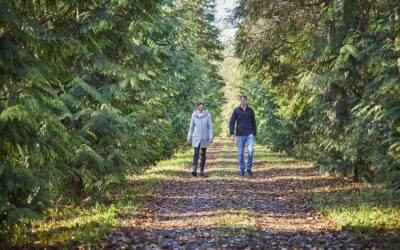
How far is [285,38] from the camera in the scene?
10.3 meters

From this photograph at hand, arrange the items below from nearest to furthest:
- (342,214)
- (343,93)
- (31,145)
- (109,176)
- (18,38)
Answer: (18,38) → (31,145) → (342,214) → (109,176) → (343,93)

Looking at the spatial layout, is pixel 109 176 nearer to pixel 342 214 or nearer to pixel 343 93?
pixel 342 214

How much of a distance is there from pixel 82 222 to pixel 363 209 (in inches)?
196

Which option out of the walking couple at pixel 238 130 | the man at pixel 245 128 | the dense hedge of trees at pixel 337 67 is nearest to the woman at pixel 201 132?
the walking couple at pixel 238 130

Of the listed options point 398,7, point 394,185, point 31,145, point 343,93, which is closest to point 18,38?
point 31,145

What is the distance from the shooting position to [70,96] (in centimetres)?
655

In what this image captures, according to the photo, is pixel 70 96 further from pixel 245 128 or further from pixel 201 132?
pixel 245 128

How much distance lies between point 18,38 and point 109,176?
157 inches

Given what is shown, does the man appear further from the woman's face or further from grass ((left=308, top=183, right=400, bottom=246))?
grass ((left=308, top=183, right=400, bottom=246))

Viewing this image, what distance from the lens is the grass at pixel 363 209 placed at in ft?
16.5

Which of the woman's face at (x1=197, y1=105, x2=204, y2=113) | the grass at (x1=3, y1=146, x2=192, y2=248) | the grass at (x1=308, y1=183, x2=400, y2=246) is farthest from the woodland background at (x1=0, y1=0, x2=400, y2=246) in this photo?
the woman's face at (x1=197, y1=105, x2=204, y2=113)

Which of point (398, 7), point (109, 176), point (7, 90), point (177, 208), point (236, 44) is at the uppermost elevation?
point (236, 44)

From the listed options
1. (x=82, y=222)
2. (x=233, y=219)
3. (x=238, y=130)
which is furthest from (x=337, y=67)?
(x=82, y=222)

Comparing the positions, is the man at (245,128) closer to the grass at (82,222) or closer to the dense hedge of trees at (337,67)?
the dense hedge of trees at (337,67)
